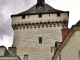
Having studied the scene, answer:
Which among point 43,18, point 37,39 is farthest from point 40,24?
point 37,39

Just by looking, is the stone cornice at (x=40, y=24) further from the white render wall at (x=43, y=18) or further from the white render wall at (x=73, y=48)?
the white render wall at (x=73, y=48)

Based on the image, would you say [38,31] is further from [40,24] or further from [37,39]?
[37,39]

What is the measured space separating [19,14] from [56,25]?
18.3 ft

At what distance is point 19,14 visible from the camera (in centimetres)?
2892

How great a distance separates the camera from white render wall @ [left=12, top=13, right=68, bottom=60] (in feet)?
84.5

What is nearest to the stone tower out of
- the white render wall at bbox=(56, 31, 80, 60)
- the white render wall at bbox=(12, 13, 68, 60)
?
the white render wall at bbox=(12, 13, 68, 60)

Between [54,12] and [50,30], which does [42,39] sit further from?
[54,12]

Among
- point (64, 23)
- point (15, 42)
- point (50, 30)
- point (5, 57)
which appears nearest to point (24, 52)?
point (15, 42)

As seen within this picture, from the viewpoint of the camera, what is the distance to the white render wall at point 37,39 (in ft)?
84.5

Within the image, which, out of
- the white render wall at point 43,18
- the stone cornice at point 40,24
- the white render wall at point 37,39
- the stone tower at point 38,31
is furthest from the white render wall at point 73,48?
the white render wall at point 43,18

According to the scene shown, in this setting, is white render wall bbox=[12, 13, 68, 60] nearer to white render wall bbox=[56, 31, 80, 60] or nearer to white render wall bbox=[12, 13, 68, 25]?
white render wall bbox=[12, 13, 68, 25]

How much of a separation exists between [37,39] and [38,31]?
3.81 ft

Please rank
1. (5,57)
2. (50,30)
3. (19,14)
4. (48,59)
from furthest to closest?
(19,14) → (50,30) → (48,59) → (5,57)

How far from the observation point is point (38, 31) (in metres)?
27.0
